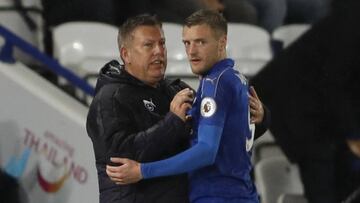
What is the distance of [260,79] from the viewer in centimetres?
450

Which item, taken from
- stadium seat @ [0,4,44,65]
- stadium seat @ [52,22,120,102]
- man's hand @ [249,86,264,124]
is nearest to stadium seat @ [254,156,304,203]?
stadium seat @ [52,22,120,102]

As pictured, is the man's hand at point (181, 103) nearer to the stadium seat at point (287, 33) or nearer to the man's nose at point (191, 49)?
the man's nose at point (191, 49)

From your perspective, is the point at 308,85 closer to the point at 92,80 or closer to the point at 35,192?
the point at 92,80

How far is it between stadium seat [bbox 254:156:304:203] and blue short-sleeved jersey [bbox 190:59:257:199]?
2192 mm

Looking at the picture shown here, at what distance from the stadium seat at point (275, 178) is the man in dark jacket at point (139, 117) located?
2142 millimetres

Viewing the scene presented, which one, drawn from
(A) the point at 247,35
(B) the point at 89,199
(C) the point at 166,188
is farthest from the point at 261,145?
(C) the point at 166,188

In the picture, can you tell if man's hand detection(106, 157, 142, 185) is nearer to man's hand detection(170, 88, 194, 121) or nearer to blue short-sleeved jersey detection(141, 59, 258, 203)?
blue short-sleeved jersey detection(141, 59, 258, 203)

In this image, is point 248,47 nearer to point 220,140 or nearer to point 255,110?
point 255,110

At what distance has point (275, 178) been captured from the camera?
494 cm

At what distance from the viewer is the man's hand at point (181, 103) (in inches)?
103

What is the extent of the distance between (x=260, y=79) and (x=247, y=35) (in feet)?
2.32

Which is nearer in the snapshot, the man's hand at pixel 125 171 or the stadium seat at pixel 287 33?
the man's hand at pixel 125 171

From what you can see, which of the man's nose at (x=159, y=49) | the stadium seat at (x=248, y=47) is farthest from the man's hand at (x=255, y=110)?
the stadium seat at (x=248, y=47)

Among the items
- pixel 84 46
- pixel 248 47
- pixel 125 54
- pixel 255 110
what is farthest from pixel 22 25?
pixel 255 110
